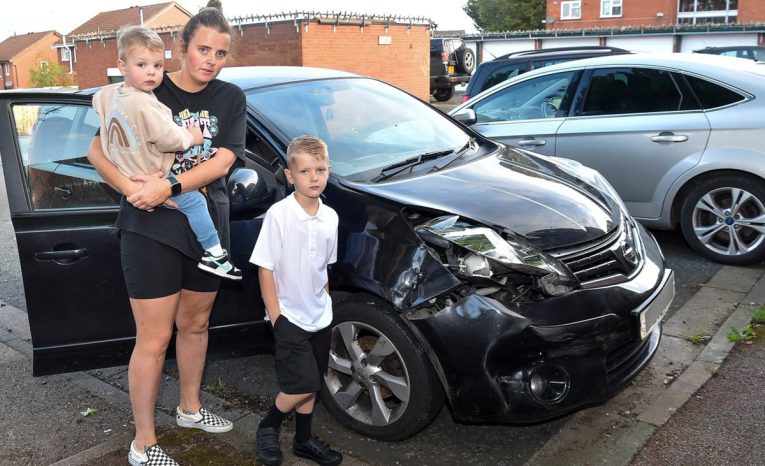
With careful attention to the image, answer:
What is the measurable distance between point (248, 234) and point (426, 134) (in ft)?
4.45

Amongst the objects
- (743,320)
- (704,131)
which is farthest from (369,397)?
(704,131)

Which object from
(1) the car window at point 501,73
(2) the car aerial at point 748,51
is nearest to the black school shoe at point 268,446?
(1) the car window at point 501,73

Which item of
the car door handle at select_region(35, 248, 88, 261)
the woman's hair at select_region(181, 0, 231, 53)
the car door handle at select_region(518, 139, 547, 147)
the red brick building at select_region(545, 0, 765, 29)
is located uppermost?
the red brick building at select_region(545, 0, 765, 29)

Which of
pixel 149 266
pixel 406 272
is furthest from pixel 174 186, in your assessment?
pixel 406 272

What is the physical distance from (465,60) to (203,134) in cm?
2402

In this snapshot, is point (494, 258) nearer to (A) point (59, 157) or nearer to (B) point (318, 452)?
(B) point (318, 452)

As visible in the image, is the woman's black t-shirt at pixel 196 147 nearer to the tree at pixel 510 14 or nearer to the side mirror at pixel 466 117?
the side mirror at pixel 466 117

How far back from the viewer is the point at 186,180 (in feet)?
9.03

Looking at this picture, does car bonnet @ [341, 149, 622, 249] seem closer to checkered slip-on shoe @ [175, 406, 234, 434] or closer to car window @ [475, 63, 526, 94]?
checkered slip-on shoe @ [175, 406, 234, 434]

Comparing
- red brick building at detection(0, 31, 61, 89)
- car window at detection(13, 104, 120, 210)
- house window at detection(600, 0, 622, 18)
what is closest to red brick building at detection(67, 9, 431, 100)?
car window at detection(13, 104, 120, 210)

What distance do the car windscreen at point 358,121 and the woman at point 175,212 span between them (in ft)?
2.33

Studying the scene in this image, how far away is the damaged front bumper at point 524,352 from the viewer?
9.31 feet

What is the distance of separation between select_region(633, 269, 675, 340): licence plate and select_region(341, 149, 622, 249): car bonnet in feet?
1.19

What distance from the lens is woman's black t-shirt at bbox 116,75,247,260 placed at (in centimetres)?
279
